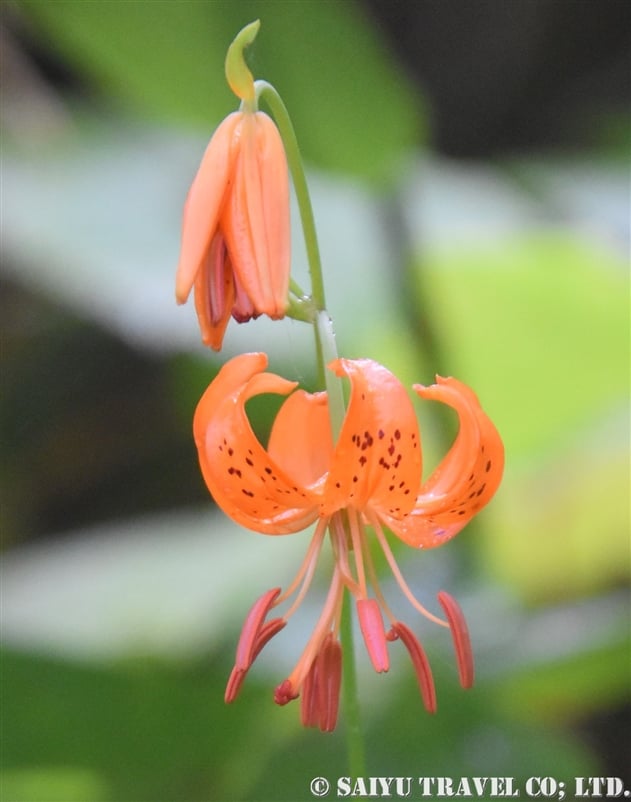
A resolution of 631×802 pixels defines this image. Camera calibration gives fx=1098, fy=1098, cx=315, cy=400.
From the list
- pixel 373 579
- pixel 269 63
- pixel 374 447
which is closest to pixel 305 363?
pixel 269 63

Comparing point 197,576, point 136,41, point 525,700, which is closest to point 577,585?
point 525,700

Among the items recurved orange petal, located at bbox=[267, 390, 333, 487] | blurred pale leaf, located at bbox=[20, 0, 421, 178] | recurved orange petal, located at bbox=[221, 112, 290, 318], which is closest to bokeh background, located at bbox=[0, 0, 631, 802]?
blurred pale leaf, located at bbox=[20, 0, 421, 178]

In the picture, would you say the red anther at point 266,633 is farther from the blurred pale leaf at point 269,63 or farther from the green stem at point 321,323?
the blurred pale leaf at point 269,63

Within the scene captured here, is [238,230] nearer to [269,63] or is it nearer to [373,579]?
[373,579]

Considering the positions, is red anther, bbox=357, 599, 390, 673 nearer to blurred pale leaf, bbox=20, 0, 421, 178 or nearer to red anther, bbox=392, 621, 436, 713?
red anther, bbox=392, 621, 436, 713

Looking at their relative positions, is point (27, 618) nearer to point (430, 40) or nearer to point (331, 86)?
point (331, 86)

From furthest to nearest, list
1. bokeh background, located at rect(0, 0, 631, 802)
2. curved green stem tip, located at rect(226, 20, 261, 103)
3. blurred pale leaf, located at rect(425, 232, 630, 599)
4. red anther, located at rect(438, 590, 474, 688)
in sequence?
blurred pale leaf, located at rect(425, 232, 630, 599) < bokeh background, located at rect(0, 0, 631, 802) < red anther, located at rect(438, 590, 474, 688) < curved green stem tip, located at rect(226, 20, 261, 103)

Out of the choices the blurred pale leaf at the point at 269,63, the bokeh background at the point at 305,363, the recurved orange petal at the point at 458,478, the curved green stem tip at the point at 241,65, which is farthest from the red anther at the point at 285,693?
the blurred pale leaf at the point at 269,63
